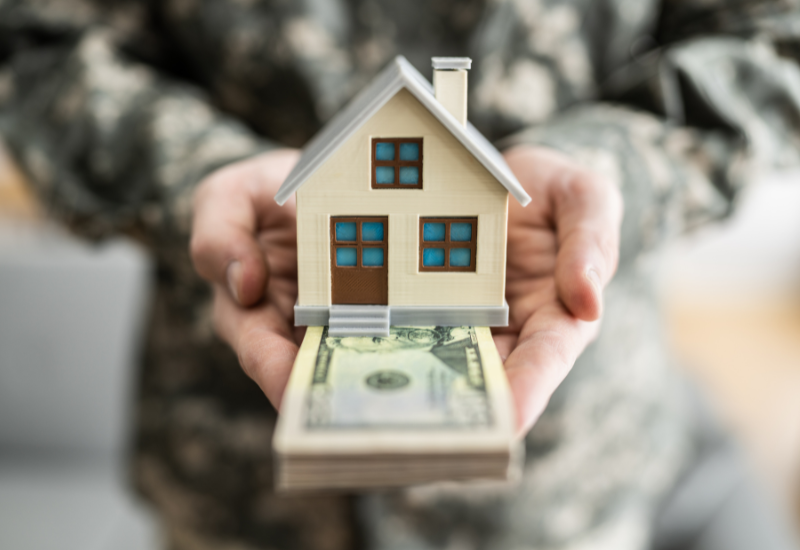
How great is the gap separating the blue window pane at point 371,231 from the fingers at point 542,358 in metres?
0.36

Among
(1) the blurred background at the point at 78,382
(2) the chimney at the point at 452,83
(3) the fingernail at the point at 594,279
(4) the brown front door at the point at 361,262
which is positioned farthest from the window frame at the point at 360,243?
(1) the blurred background at the point at 78,382

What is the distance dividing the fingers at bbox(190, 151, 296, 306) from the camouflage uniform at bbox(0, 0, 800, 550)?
200 mm

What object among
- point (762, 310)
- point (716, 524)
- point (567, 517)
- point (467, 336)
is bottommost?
point (762, 310)

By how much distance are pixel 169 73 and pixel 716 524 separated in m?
2.48

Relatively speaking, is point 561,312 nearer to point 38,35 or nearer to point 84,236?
point 84,236

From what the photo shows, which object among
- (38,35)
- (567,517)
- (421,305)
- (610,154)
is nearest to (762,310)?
(567,517)

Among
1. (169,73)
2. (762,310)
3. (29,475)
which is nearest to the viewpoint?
(169,73)

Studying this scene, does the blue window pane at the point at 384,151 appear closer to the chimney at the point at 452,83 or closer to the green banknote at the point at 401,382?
the chimney at the point at 452,83

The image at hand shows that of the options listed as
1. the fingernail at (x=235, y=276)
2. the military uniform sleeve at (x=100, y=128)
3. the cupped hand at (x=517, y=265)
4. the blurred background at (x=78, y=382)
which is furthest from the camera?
the blurred background at (x=78, y=382)

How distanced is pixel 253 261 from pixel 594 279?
59 centimetres

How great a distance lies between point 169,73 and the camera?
207 cm

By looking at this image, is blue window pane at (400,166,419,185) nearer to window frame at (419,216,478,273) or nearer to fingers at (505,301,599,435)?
window frame at (419,216,478,273)

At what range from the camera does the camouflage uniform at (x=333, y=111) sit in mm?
1612

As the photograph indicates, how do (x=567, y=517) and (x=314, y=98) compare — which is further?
(x=567, y=517)
